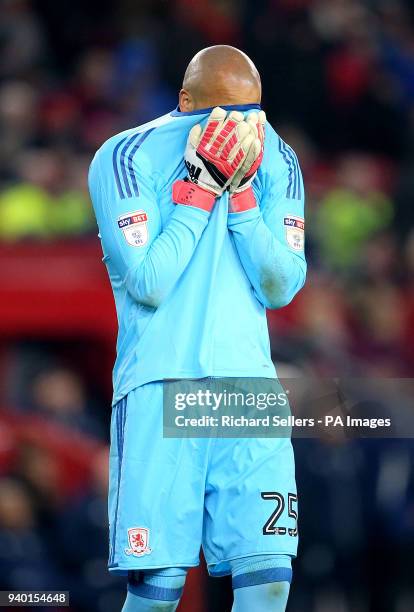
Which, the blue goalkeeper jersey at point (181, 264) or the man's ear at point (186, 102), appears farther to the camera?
the man's ear at point (186, 102)

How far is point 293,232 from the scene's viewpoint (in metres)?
3.50

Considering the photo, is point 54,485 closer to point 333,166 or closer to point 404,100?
point 333,166

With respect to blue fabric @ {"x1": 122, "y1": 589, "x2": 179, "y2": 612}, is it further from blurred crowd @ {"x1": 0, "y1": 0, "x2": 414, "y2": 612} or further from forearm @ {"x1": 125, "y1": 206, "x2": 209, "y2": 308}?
blurred crowd @ {"x1": 0, "y1": 0, "x2": 414, "y2": 612}

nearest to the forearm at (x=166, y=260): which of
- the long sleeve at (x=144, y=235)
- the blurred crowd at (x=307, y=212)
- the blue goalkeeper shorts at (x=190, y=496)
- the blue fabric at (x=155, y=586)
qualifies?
the long sleeve at (x=144, y=235)

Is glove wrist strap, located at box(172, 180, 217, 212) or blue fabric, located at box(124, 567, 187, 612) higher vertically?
glove wrist strap, located at box(172, 180, 217, 212)

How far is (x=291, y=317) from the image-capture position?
23.2 ft

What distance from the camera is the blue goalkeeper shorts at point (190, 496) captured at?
11.0ft

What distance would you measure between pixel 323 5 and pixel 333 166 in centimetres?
137

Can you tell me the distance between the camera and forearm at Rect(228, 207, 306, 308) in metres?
3.38

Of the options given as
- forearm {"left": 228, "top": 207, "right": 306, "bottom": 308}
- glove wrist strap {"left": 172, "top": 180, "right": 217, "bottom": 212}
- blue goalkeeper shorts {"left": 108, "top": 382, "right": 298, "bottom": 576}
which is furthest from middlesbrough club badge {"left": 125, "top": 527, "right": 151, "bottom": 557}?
glove wrist strap {"left": 172, "top": 180, "right": 217, "bottom": 212}

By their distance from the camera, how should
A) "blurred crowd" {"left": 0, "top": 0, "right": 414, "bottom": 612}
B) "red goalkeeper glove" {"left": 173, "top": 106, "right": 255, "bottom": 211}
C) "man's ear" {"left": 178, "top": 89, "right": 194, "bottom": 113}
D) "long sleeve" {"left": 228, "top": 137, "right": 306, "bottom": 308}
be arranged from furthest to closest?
"blurred crowd" {"left": 0, "top": 0, "right": 414, "bottom": 612} < "man's ear" {"left": 178, "top": 89, "right": 194, "bottom": 113} < "long sleeve" {"left": 228, "top": 137, "right": 306, "bottom": 308} < "red goalkeeper glove" {"left": 173, "top": 106, "right": 255, "bottom": 211}

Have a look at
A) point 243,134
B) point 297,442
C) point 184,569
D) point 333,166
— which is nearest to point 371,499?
point 297,442

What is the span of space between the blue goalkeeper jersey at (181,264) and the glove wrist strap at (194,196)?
18mm

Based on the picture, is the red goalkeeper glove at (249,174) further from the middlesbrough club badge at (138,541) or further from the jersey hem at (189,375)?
the middlesbrough club badge at (138,541)
